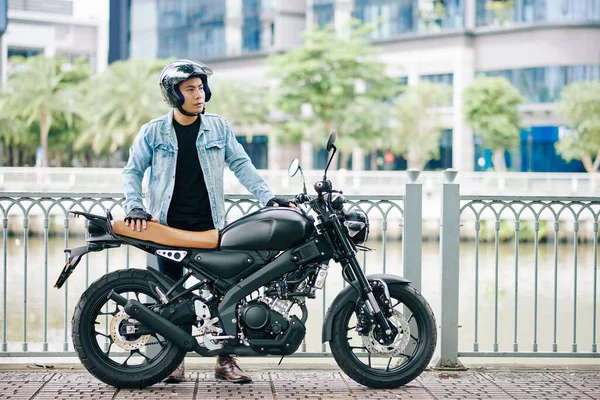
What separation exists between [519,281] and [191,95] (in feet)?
41.0

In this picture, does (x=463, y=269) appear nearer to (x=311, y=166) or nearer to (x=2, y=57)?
(x=311, y=166)

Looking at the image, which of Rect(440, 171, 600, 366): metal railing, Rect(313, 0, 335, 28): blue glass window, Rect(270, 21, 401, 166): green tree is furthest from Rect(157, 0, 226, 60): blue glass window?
Rect(440, 171, 600, 366): metal railing

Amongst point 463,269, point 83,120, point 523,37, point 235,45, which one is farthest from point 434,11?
point 463,269

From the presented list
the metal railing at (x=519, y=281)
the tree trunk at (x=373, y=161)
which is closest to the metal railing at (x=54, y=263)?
the metal railing at (x=519, y=281)

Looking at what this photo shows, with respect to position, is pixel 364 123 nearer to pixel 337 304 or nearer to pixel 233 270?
pixel 337 304

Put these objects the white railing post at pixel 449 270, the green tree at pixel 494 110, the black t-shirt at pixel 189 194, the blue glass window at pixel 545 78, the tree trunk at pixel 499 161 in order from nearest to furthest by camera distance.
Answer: the black t-shirt at pixel 189 194, the white railing post at pixel 449 270, the green tree at pixel 494 110, the tree trunk at pixel 499 161, the blue glass window at pixel 545 78

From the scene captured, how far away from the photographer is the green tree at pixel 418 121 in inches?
1673

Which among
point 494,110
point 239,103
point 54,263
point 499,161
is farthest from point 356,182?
point 239,103

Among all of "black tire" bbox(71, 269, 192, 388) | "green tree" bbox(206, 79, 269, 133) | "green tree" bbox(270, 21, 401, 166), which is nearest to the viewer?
"black tire" bbox(71, 269, 192, 388)

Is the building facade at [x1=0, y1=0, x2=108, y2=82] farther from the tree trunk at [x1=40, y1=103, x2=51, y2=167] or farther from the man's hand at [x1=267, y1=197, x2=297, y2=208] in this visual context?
the man's hand at [x1=267, y1=197, x2=297, y2=208]

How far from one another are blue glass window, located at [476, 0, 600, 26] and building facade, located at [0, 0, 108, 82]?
29.2m

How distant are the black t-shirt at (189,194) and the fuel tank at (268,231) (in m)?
0.22

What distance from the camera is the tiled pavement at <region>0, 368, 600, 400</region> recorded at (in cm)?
502

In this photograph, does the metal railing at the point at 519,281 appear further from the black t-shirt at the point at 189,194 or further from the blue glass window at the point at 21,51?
the blue glass window at the point at 21,51
